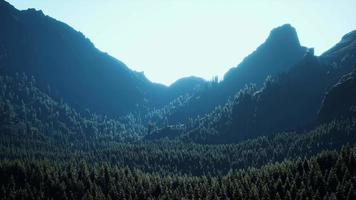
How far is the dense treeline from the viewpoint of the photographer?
130m

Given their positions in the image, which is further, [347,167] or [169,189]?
[169,189]

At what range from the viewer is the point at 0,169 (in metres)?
184

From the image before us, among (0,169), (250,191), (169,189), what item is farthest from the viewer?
(0,169)

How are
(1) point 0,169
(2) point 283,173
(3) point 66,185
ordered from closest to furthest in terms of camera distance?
(2) point 283,173 < (3) point 66,185 < (1) point 0,169

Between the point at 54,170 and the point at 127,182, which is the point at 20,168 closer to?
the point at 54,170

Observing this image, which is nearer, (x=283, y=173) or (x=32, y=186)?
(x=283, y=173)

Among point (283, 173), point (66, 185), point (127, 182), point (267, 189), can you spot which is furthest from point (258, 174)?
point (66, 185)

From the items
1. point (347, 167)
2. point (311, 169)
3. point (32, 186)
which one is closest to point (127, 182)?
point (32, 186)

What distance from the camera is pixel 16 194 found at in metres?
161

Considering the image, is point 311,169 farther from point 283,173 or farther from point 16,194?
point 16,194

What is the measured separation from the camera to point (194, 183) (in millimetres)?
169000

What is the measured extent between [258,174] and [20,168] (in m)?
94.3

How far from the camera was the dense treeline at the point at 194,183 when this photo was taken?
130m

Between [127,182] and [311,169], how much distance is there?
71387mm
